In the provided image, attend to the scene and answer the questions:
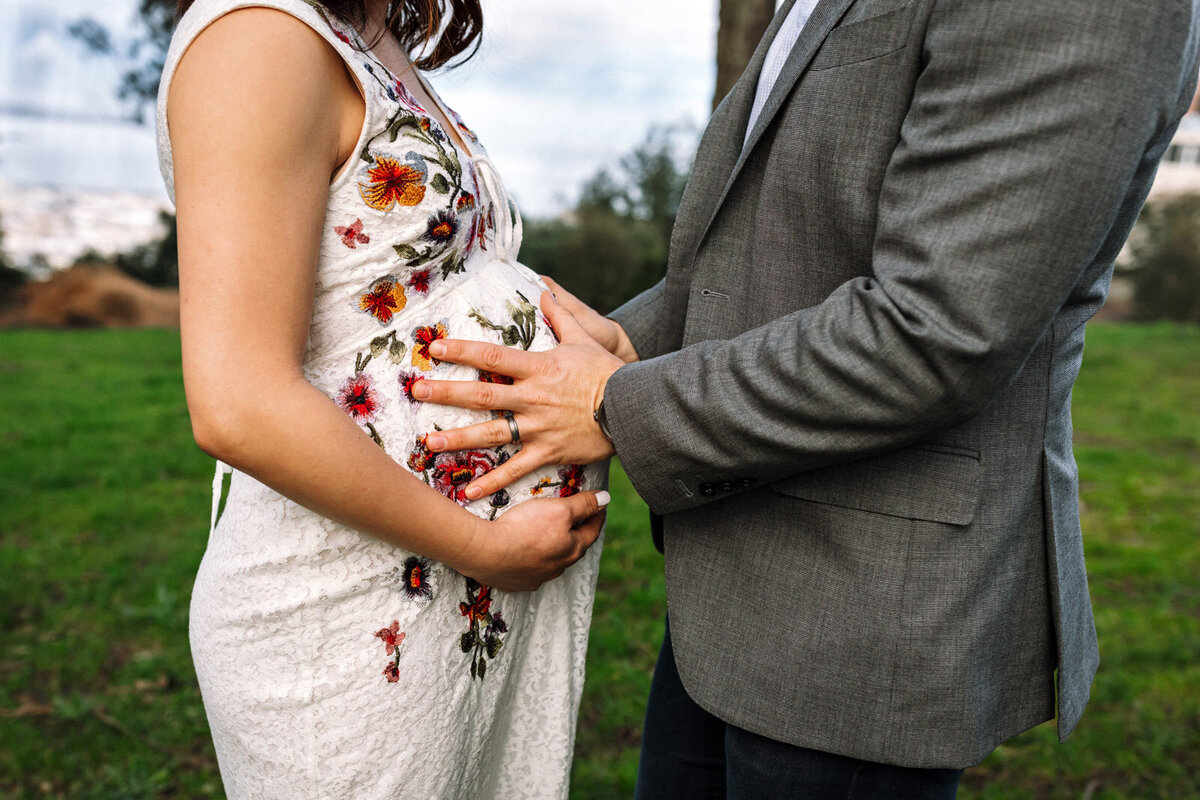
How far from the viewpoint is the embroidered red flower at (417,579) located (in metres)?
1.33

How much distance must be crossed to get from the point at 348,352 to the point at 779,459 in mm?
654

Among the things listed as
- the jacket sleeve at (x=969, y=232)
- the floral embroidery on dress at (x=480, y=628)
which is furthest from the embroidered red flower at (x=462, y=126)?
the floral embroidery on dress at (x=480, y=628)

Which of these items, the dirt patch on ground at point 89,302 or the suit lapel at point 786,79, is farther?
the dirt patch on ground at point 89,302

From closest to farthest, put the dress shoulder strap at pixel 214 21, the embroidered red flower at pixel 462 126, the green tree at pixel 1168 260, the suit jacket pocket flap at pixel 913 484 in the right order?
the dress shoulder strap at pixel 214 21 < the suit jacket pocket flap at pixel 913 484 < the embroidered red flower at pixel 462 126 < the green tree at pixel 1168 260

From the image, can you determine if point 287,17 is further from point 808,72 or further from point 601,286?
point 601,286

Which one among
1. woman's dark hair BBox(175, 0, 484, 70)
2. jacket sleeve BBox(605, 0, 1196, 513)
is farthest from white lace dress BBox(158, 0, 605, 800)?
jacket sleeve BBox(605, 0, 1196, 513)

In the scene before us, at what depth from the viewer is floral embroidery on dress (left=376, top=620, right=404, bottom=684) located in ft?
4.28

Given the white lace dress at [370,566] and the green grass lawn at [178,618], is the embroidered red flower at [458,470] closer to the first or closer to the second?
the white lace dress at [370,566]

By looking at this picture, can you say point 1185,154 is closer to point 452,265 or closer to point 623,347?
point 623,347

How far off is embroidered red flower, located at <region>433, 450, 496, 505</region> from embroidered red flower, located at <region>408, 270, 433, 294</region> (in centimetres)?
26

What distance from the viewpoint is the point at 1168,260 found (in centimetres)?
1423

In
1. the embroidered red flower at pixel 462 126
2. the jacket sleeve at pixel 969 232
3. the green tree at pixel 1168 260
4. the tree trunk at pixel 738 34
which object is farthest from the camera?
the green tree at pixel 1168 260

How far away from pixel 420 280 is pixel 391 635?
547 millimetres

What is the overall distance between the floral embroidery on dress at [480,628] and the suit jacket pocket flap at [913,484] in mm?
580
